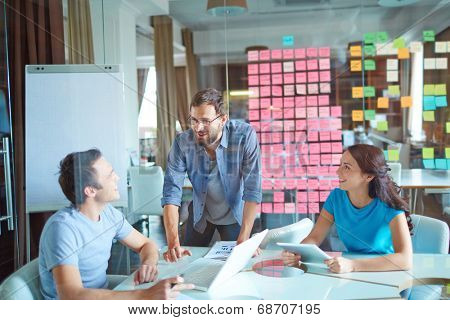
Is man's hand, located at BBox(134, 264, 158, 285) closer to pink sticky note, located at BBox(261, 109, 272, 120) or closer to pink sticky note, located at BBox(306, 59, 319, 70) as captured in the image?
pink sticky note, located at BBox(261, 109, 272, 120)

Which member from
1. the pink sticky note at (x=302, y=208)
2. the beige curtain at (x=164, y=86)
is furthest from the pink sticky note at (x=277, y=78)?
the pink sticky note at (x=302, y=208)

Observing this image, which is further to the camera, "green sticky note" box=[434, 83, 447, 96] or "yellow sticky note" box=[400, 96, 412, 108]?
"yellow sticky note" box=[400, 96, 412, 108]

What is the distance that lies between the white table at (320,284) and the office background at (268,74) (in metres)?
0.59

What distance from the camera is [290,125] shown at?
244 centimetres

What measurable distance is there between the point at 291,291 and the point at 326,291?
118 mm

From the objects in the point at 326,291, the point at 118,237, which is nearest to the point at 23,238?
the point at 118,237

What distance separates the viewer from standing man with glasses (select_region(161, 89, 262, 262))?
2023 millimetres

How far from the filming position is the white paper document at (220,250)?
179 centimetres

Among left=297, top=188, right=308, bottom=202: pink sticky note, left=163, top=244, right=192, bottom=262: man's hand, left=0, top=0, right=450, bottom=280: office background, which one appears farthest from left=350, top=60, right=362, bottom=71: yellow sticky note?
left=163, top=244, right=192, bottom=262: man's hand

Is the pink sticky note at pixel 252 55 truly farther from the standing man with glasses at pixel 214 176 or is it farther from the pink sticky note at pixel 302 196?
the pink sticky note at pixel 302 196

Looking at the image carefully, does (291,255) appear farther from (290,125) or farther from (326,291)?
(290,125)

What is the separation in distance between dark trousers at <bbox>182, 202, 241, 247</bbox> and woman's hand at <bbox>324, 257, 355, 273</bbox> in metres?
0.55

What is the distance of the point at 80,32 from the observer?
2.12 m
